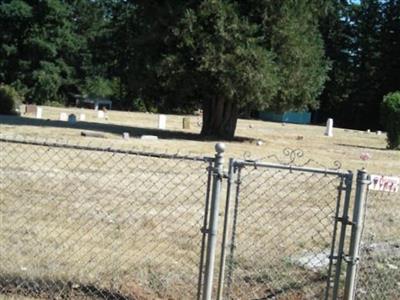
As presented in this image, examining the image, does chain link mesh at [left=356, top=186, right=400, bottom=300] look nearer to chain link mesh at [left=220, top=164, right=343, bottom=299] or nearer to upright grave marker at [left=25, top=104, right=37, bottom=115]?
chain link mesh at [left=220, top=164, right=343, bottom=299]

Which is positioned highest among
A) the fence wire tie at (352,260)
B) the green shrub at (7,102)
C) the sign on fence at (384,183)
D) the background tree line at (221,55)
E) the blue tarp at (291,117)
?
the background tree line at (221,55)

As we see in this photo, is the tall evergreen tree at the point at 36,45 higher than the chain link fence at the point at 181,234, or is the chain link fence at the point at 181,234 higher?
the tall evergreen tree at the point at 36,45

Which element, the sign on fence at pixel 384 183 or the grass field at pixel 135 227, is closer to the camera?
the sign on fence at pixel 384 183

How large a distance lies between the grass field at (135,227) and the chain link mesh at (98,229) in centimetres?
1

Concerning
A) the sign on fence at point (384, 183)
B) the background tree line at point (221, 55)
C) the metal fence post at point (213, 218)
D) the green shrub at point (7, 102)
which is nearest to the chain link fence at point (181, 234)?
the metal fence post at point (213, 218)

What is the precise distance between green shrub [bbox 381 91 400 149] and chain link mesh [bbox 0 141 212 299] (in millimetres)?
13766

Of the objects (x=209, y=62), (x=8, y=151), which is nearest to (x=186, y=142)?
(x=209, y=62)

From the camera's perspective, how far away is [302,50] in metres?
25.0

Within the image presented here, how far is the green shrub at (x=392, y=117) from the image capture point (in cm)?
2498

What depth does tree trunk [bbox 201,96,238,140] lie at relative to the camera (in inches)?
1024

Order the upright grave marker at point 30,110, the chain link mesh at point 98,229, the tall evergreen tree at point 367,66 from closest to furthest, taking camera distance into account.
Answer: the chain link mesh at point 98,229 → the upright grave marker at point 30,110 → the tall evergreen tree at point 367,66

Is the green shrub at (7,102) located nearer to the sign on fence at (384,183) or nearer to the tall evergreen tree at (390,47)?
the sign on fence at (384,183)

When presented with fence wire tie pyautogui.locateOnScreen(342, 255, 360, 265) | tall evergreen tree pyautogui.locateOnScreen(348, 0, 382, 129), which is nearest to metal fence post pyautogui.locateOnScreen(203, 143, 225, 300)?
fence wire tie pyautogui.locateOnScreen(342, 255, 360, 265)

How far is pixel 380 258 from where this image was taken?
22.5 feet
